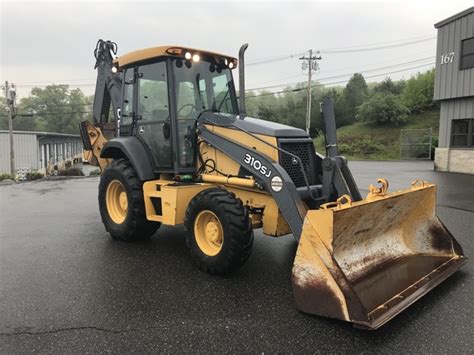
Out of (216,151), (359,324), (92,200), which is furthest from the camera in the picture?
(92,200)

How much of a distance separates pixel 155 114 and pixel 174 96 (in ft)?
1.70

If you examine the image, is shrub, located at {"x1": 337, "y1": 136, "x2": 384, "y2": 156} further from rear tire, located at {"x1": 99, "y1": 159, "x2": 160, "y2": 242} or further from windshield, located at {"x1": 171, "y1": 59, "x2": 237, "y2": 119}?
rear tire, located at {"x1": 99, "y1": 159, "x2": 160, "y2": 242}

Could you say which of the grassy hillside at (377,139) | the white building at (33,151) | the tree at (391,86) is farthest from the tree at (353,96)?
the white building at (33,151)

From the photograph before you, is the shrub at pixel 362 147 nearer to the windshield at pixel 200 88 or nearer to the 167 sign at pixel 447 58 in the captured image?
the 167 sign at pixel 447 58

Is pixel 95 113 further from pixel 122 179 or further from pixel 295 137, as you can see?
pixel 295 137

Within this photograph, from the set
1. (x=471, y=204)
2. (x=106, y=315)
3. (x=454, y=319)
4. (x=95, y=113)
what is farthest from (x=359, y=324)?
(x=471, y=204)

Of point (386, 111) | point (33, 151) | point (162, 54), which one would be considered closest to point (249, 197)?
point (162, 54)

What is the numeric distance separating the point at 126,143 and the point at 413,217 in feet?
13.2

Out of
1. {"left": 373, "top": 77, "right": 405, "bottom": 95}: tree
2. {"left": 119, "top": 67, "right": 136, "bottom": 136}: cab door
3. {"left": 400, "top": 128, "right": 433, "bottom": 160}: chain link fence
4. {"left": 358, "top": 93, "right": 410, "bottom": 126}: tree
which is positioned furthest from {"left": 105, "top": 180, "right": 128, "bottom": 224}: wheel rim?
{"left": 373, "top": 77, "right": 405, "bottom": 95}: tree

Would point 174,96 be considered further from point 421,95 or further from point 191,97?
point 421,95

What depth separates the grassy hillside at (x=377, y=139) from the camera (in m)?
33.1

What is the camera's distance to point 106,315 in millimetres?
3646

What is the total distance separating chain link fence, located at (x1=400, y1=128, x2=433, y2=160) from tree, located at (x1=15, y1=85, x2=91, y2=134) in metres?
61.7

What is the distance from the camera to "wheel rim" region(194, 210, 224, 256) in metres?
4.57
